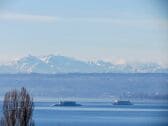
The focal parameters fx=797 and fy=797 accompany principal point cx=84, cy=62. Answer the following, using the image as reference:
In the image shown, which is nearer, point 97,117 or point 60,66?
point 97,117

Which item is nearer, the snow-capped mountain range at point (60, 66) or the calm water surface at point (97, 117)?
the calm water surface at point (97, 117)

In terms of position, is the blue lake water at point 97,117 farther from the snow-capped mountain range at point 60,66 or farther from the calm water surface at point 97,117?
the snow-capped mountain range at point 60,66

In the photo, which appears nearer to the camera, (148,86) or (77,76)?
(148,86)

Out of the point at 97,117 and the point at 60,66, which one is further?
the point at 60,66

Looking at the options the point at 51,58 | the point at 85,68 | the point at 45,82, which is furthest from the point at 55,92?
the point at 51,58

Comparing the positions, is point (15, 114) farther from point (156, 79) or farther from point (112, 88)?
point (112, 88)

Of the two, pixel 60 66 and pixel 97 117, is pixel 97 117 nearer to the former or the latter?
pixel 97 117

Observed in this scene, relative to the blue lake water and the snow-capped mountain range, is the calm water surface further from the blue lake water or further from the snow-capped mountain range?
the snow-capped mountain range

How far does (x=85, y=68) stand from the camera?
10831 centimetres

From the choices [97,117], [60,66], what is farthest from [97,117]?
[60,66]

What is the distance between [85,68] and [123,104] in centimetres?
4715

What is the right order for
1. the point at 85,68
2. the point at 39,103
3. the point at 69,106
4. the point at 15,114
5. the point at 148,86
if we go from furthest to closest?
the point at 85,68 → the point at 148,86 → the point at 39,103 → the point at 69,106 → the point at 15,114

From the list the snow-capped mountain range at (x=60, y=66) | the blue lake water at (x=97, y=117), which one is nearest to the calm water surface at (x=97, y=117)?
the blue lake water at (x=97, y=117)

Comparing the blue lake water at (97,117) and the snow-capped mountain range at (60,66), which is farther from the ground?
the snow-capped mountain range at (60,66)
